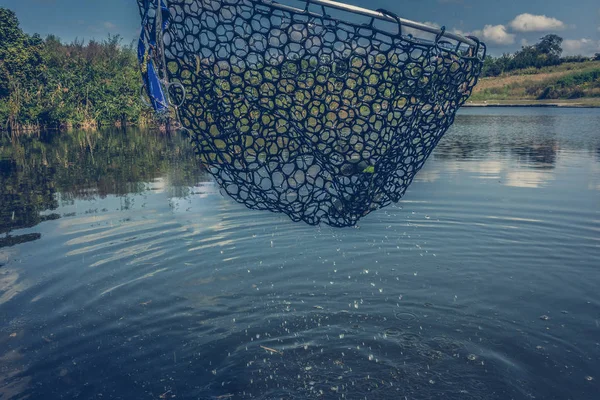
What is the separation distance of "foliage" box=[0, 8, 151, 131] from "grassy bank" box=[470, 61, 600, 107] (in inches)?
1691

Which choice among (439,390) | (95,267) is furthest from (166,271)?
(439,390)

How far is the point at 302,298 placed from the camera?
5.71 metres

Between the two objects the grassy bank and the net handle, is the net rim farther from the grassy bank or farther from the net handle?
the grassy bank

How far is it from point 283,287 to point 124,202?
5.58 m

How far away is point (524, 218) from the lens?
858 centimetres

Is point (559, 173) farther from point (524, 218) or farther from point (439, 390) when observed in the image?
point (439, 390)

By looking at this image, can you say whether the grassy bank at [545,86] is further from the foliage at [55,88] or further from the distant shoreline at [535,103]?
the foliage at [55,88]

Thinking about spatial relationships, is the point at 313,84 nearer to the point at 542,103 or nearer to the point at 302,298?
the point at 302,298

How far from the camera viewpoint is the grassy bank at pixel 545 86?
60406 millimetres

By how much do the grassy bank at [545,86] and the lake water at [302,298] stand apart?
53336 mm

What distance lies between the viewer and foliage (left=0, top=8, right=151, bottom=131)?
3853 cm

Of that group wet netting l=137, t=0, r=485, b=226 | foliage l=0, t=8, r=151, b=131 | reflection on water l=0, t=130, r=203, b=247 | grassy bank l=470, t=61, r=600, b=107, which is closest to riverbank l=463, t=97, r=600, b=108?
grassy bank l=470, t=61, r=600, b=107

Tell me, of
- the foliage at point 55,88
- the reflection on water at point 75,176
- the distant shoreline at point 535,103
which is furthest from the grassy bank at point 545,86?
the reflection on water at point 75,176

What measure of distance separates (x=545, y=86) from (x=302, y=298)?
225 ft
